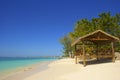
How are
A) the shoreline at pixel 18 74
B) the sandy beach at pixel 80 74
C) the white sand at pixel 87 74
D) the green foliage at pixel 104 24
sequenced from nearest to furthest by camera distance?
the white sand at pixel 87 74, the sandy beach at pixel 80 74, the shoreline at pixel 18 74, the green foliage at pixel 104 24

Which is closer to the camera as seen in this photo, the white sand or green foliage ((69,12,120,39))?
the white sand

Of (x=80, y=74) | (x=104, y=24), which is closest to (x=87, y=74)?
(x=80, y=74)

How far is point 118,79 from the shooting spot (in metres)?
8.10

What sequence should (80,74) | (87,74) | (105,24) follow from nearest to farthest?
(87,74), (80,74), (105,24)

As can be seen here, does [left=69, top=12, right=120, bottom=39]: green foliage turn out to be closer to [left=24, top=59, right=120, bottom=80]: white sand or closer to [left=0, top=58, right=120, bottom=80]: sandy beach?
[left=0, top=58, right=120, bottom=80]: sandy beach

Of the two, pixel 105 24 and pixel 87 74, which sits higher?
pixel 105 24

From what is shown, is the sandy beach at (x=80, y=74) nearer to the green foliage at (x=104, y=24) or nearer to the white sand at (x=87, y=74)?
the white sand at (x=87, y=74)

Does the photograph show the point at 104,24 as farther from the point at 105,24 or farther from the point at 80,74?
the point at 80,74

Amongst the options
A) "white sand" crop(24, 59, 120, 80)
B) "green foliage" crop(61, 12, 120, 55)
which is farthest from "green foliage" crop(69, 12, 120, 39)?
"white sand" crop(24, 59, 120, 80)

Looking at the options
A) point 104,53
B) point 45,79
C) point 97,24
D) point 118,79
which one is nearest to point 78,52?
point 104,53

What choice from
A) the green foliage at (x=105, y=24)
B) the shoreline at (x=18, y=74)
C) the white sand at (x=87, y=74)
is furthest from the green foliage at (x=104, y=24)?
the white sand at (x=87, y=74)

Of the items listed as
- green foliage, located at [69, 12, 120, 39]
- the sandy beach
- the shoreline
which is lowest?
the shoreline

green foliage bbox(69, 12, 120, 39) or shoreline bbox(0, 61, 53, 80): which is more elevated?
green foliage bbox(69, 12, 120, 39)

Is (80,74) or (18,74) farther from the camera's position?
(18,74)
